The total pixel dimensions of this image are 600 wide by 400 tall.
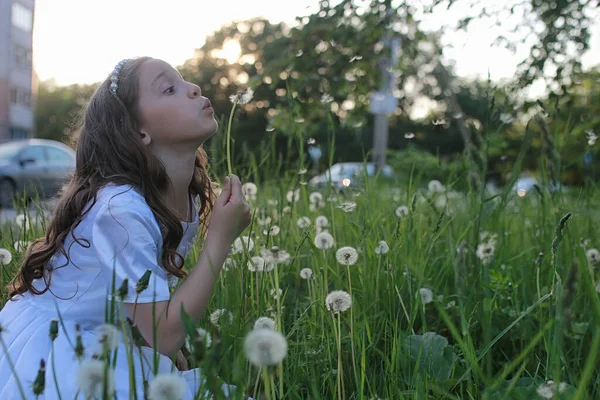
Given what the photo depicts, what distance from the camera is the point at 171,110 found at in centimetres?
179

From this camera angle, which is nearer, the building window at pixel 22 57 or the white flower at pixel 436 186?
the white flower at pixel 436 186

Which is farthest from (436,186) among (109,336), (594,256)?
(109,336)

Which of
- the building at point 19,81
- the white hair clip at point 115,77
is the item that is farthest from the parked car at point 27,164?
the building at point 19,81

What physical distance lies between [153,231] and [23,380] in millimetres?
445

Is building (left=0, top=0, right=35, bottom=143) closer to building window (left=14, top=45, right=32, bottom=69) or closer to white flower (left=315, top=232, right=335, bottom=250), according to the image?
building window (left=14, top=45, right=32, bottom=69)

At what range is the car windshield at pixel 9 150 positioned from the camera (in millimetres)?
10508

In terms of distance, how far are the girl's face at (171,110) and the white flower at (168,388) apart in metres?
1.00

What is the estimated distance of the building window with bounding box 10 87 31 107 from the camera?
44000 mm

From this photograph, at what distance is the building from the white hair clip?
38923 millimetres

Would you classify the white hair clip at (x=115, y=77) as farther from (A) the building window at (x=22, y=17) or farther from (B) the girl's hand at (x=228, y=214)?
(A) the building window at (x=22, y=17)

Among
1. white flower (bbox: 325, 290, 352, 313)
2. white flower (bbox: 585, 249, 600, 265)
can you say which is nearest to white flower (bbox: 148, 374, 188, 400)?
white flower (bbox: 325, 290, 352, 313)

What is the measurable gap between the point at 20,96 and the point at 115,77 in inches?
1869

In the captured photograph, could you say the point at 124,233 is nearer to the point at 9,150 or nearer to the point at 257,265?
the point at 257,265

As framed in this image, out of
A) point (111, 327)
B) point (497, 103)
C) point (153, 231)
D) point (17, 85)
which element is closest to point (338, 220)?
point (497, 103)
